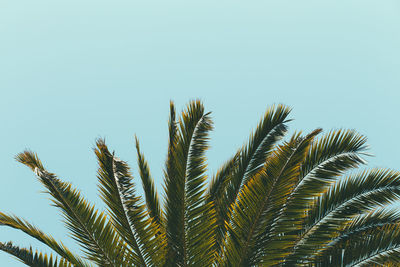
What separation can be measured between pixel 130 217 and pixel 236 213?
164 centimetres

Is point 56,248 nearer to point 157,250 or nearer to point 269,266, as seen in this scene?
point 157,250

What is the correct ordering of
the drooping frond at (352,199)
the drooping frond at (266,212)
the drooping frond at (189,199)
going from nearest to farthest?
the drooping frond at (266,212), the drooping frond at (189,199), the drooping frond at (352,199)

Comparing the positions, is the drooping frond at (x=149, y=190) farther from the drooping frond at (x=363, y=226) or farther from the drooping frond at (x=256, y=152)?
the drooping frond at (x=363, y=226)

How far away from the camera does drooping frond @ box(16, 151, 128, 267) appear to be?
665 cm

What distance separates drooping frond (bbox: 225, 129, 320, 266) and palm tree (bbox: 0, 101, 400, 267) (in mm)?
14

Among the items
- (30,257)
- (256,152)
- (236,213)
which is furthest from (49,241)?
(256,152)

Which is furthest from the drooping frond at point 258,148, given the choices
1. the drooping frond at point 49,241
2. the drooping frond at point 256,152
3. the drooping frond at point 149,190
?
the drooping frond at point 49,241

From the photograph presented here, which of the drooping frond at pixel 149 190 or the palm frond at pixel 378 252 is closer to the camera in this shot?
the palm frond at pixel 378 252

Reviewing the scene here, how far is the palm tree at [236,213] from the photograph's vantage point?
6359mm

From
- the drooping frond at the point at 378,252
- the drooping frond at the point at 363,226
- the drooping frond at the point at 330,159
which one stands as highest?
the drooping frond at the point at 330,159

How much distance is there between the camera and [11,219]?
271 inches

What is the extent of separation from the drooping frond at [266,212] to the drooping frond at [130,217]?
118 centimetres

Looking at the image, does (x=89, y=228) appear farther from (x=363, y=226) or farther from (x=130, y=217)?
(x=363, y=226)

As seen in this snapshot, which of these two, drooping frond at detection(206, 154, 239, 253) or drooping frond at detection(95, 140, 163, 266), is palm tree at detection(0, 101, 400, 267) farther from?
drooping frond at detection(206, 154, 239, 253)
